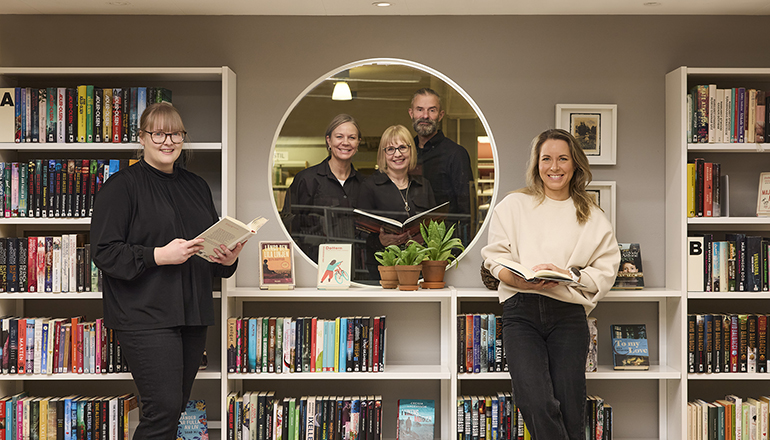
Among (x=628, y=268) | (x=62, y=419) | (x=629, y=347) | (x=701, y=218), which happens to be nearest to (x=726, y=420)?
(x=629, y=347)

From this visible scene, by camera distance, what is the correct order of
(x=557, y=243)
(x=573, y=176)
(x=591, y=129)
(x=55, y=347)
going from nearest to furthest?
(x=557, y=243)
(x=573, y=176)
(x=55, y=347)
(x=591, y=129)

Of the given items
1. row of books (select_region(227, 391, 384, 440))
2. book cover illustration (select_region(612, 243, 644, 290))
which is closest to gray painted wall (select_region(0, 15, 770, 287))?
book cover illustration (select_region(612, 243, 644, 290))

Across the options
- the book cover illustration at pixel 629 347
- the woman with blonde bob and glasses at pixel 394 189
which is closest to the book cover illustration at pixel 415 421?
the woman with blonde bob and glasses at pixel 394 189

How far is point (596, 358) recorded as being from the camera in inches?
119

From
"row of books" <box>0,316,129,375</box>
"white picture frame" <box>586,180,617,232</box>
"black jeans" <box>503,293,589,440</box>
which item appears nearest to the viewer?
"black jeans" <box>503,293,589,440</box>

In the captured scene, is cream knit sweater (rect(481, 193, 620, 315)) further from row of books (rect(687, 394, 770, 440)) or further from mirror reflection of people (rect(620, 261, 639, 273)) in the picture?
row of books (rect(687, 394, 770, 440))

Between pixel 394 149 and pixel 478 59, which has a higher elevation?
pixel 478 59

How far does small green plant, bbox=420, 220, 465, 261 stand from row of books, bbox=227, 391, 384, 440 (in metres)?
0.77

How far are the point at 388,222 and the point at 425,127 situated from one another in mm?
538

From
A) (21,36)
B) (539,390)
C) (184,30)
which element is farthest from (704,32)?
(21,36)

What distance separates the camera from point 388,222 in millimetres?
3201

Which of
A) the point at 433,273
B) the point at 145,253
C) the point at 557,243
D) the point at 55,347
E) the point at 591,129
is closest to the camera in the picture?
the point at 145,253

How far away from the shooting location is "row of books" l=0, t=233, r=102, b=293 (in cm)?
288

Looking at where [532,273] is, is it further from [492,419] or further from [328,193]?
[328,193]
